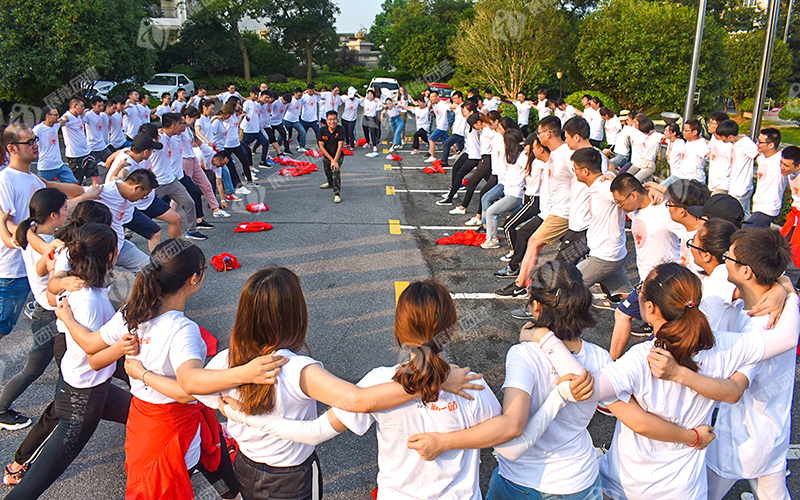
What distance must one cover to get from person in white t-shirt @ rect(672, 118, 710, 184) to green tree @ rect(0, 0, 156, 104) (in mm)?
16733

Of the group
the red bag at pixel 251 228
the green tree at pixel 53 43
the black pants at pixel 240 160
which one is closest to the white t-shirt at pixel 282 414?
the red bag at pixel 251 228

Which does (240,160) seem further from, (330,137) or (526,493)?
(526,493)

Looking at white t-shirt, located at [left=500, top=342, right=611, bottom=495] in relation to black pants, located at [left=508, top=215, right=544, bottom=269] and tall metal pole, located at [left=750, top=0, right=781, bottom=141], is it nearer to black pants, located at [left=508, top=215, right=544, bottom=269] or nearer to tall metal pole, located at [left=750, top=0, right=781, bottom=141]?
black pants, located at [left=508, top=215, right=544, bottom=269]

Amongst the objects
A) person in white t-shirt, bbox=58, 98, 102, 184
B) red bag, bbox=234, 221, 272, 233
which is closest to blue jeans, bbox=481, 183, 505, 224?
red bag, bbox=234, 221, 272, 233

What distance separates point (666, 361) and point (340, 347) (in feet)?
11.2

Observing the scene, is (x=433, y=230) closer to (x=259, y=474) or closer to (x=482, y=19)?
(x=259, y=474)

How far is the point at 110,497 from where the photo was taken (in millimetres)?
3342

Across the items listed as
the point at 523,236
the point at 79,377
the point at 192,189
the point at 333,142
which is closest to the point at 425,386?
the point at 79,377

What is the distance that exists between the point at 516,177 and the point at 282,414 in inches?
235

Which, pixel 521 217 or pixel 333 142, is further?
pixel 333 142

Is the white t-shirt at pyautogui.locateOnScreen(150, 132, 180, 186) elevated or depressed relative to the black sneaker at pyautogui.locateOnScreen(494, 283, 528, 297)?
elevated

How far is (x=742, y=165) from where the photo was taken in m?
7.69

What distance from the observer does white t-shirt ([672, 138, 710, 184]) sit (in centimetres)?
868

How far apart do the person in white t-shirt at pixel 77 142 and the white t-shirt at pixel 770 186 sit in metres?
10.00
